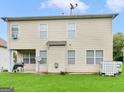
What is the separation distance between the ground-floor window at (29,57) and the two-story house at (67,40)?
1712 millimetres

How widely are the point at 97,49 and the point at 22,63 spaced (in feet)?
22.7

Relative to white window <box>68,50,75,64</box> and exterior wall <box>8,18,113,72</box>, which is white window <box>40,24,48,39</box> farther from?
white window <box>68,50,75,64</box>

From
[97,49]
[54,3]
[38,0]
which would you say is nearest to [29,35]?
[97,49]

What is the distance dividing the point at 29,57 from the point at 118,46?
4514 centimetres

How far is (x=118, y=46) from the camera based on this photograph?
71.9m

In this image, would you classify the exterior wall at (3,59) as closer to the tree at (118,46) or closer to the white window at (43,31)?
the white window at (43,31)

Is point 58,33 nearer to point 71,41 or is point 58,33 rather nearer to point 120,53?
point 71,41

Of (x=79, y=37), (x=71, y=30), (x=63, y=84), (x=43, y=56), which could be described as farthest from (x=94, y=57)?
(x=63, y=84)

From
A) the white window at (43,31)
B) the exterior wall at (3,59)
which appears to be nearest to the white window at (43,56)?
the white window at (43,31)

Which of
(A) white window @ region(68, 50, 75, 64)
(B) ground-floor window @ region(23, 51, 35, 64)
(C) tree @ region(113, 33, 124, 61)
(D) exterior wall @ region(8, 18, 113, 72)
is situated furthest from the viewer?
(C) tree @ region(113, 33, 124, 61)

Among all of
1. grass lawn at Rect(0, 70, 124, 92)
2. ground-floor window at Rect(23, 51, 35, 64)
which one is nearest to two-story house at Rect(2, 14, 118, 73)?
ground-floor window at Rect(23, 51, 35, 64)

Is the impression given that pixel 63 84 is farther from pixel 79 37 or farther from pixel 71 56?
pixel 79 37

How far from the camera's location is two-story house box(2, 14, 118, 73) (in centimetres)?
2688

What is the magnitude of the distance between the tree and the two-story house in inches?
1473
